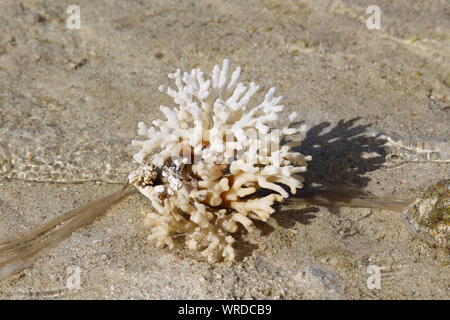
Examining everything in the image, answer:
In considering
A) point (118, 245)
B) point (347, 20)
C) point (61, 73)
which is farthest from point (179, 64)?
point (118, 245)

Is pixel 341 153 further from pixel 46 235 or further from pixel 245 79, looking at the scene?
pixel 46 235

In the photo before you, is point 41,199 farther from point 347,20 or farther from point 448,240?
point 347,20

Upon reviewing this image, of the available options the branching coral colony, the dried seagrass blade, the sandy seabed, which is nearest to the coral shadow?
the sandy seabed

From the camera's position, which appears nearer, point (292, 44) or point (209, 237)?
point (209, 237)

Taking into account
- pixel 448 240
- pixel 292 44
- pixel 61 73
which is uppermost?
pixel 292 44

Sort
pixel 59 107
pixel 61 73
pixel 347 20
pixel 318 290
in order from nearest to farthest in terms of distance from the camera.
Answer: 1. pixel 318 290
2. pixel 59 107
3. pixel 61 73
4. pixel 347 20

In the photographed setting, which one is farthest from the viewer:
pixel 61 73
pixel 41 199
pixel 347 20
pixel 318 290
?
pixel 347 20

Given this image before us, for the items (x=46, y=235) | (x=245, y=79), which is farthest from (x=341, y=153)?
(x=46, y=235)

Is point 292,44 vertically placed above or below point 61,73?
above
